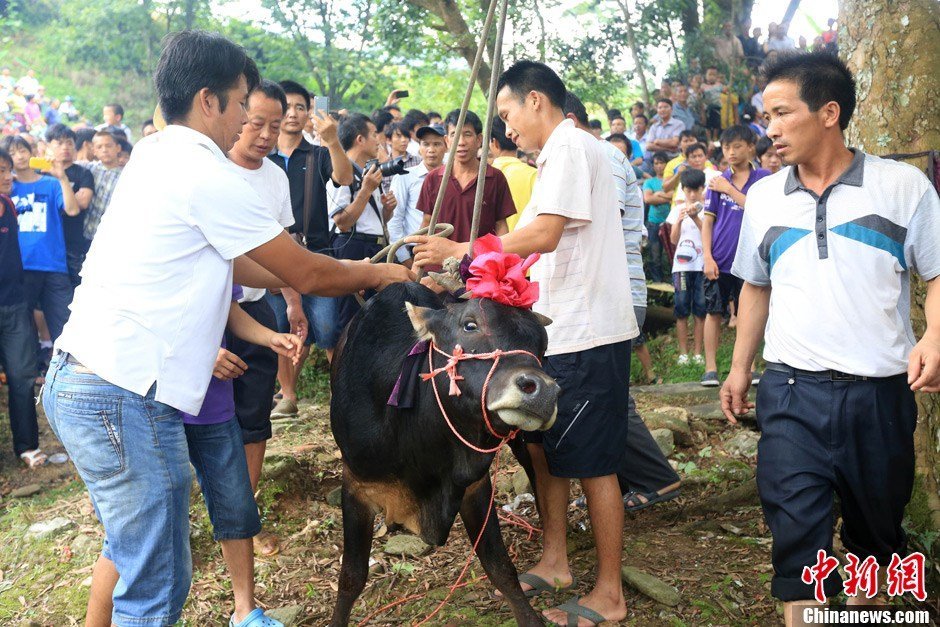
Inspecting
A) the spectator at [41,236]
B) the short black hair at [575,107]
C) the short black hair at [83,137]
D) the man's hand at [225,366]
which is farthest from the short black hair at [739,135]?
the short black hair at [83,137]

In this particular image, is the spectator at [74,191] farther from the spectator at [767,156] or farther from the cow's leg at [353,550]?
the spectator at [767,156]

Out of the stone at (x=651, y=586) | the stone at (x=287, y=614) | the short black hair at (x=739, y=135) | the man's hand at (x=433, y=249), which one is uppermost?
the short black hair at (x=739, y=135)

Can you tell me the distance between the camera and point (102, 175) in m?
8.00

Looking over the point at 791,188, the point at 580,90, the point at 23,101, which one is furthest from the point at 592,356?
the point at 23,101

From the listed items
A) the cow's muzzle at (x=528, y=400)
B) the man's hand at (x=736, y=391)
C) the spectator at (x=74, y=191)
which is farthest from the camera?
the spectator at (x=74, y=191)

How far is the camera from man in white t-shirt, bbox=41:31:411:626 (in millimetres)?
2646

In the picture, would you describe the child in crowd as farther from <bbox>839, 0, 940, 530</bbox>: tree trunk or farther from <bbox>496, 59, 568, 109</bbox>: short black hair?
<bbox>496, 59, 568, 109</bbox>: short black hair

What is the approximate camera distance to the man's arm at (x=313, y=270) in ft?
9.37

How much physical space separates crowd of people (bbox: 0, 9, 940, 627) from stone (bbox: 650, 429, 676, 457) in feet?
2.83

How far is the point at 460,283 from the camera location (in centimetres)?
359

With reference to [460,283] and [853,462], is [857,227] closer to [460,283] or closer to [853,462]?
[853,462]

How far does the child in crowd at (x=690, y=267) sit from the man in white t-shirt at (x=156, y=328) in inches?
234

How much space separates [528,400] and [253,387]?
1.91 meters

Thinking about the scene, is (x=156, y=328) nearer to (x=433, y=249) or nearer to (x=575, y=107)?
(x=433, y=249)
